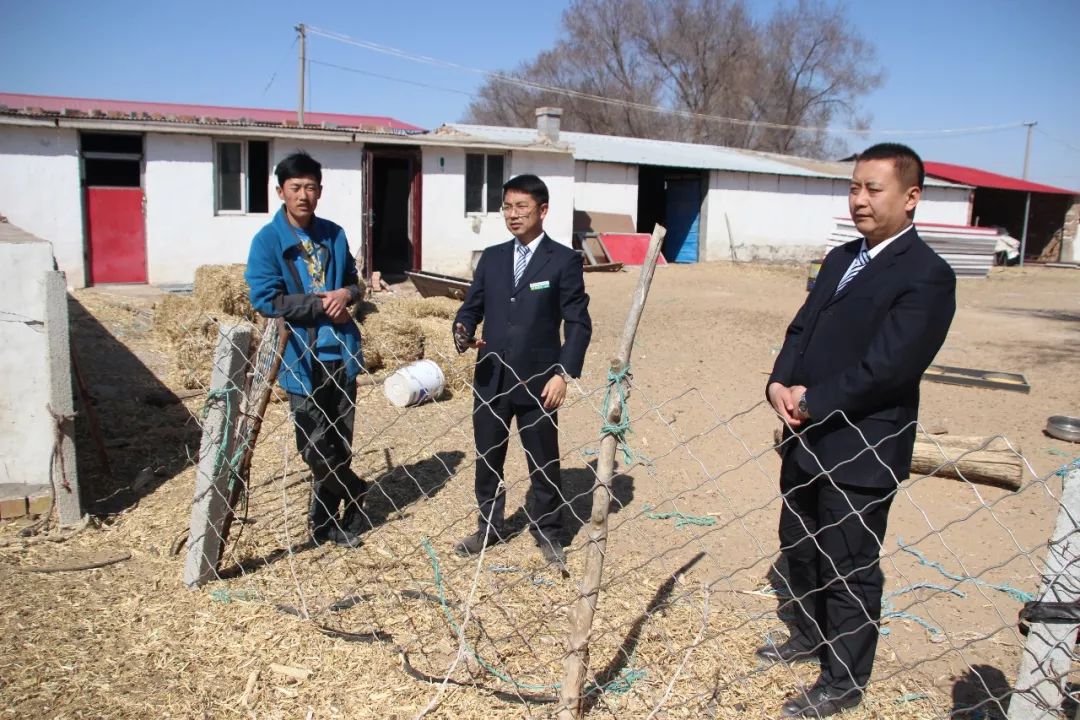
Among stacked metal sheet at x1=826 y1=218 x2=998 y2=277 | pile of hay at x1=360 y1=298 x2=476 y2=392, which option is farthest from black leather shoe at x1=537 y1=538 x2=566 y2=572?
stacked metal sheet at x1=826 y1=218 x2=998 y2=277

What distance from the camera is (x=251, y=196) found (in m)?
15.2

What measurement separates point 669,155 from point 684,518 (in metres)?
20.9

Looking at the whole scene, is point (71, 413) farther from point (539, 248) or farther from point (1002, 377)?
point (1002, 377)

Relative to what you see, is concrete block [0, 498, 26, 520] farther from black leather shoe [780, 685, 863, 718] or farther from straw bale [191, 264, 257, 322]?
straw bale [191, 264, 257, 322]

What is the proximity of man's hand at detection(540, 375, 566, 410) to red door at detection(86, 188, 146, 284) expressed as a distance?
1269 centimetres

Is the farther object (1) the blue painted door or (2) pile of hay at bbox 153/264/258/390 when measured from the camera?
(1) the blue painted door

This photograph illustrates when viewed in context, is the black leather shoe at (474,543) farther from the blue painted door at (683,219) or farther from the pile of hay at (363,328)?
the blue painted door at (683,219)

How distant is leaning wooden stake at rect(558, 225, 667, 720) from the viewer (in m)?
2.40

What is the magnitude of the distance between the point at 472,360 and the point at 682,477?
3.00m

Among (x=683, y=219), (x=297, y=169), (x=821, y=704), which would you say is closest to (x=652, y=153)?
(x=683, y=219)

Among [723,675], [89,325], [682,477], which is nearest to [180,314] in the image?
[89,325]

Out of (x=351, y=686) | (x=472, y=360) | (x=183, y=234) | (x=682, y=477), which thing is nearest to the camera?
(x=351, y=686)

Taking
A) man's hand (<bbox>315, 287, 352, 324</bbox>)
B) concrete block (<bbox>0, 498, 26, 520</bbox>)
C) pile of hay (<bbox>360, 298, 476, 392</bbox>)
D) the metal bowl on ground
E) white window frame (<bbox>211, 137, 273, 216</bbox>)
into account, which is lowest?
concrete block (<bbox>0, 498, 26, 520</bbox>)

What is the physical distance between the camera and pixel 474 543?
4059 millimetres
